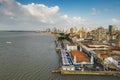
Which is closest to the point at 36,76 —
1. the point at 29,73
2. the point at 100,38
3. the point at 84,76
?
the point at 29,73

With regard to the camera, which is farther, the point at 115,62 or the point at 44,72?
the point at 115,62

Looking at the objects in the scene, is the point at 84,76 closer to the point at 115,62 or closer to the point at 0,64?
the point at 115,62

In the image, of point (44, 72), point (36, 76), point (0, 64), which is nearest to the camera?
point (36, 76)

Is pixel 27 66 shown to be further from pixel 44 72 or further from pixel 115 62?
pixel 115 62

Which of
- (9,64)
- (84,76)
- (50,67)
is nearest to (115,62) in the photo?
(84,76)

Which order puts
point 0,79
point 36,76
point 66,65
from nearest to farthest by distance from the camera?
point 0,79 < point 36,76 < point 66,65

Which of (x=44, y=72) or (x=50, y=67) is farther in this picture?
(x=50, y=67)

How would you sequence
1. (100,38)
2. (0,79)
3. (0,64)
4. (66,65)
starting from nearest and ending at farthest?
(0,79)
(66,65)
(0,64)
(100,38)

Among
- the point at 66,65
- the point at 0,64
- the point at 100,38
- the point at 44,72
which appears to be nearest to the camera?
the point at 44,72
